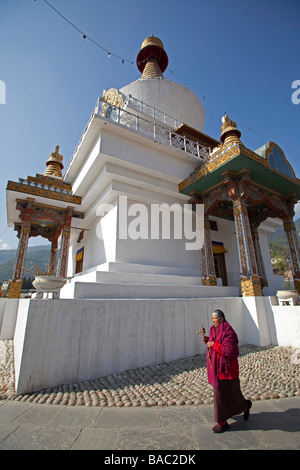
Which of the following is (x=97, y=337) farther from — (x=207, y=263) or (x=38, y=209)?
(x=38, y=209)

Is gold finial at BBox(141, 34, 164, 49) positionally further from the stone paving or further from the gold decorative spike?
the stone paving

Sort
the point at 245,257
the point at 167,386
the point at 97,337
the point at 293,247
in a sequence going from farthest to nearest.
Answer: the point at 293,247 → the point at 245,257 → the point at 97,337 → the point at 167,386

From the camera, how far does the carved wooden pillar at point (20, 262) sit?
9602mm

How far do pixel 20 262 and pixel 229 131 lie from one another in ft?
36.4

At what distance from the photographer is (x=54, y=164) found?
48.6ft

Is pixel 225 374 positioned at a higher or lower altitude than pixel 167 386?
higher

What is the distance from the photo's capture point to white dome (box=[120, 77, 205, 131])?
14852 millimetres

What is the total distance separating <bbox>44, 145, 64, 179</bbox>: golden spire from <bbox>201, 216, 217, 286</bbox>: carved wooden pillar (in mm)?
10396

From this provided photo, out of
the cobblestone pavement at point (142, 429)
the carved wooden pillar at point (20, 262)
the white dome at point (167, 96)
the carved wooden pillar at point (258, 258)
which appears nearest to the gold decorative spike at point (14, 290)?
the carved wooden pillar at point (20, 262)

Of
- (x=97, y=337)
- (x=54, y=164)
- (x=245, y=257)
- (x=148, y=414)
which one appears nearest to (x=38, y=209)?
(x=54, y=164)

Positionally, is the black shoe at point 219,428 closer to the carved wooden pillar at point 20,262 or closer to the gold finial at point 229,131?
the gold finial at point 229,131
